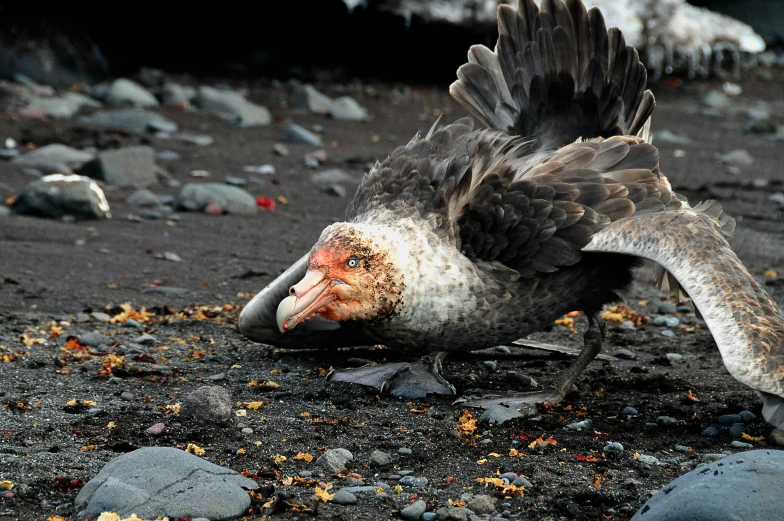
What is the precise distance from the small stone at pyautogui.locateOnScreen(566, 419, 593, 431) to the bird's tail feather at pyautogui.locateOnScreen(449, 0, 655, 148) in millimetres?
1426

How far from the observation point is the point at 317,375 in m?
5.25

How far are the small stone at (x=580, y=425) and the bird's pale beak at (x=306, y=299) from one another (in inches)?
48.7

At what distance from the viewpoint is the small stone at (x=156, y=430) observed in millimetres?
4220

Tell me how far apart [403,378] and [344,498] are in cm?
146

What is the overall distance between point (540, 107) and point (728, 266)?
1.46m

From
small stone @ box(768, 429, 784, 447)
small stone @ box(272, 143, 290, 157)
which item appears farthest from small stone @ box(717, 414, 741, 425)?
small stone @ box(272, 143, 290, 157)

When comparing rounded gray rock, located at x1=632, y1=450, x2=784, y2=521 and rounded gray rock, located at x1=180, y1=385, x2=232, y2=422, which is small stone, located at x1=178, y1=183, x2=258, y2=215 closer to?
rounded gray rock, located at x1=180, y1=385, x2=232, y2=422

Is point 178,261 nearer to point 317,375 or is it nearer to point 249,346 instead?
point 249,346

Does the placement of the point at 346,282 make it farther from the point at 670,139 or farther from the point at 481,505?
the point at 670,139

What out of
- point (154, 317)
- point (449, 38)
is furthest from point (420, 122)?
point (154, 317)

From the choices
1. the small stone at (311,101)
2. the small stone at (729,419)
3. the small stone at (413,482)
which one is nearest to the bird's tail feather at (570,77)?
the small stone at (729,419)

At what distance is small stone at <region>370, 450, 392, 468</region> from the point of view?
403cm

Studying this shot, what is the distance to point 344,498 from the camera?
3.64 m

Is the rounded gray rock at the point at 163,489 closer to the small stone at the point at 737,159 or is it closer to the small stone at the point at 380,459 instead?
the small stone at the point at 380,459
